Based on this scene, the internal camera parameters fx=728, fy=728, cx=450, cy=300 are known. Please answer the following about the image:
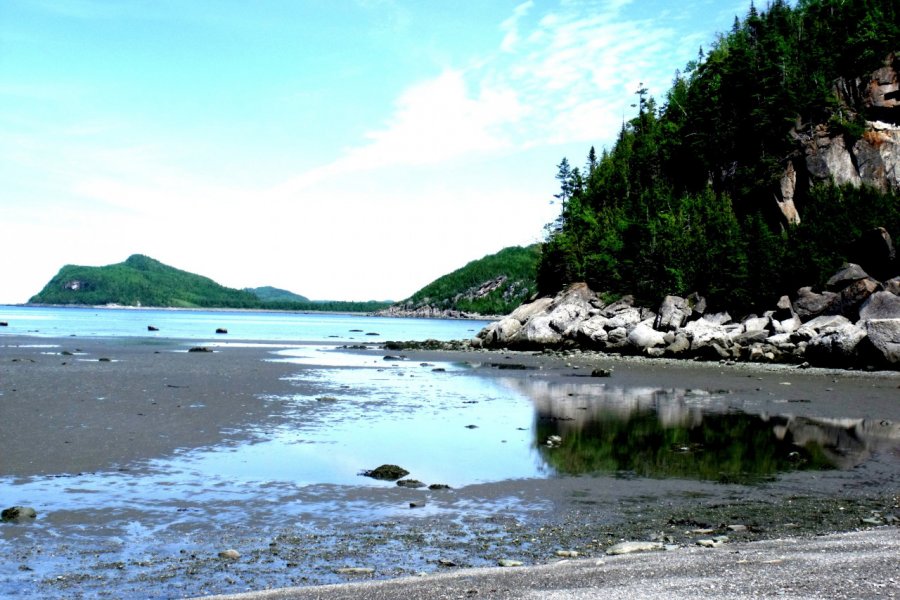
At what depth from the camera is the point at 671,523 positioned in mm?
12594

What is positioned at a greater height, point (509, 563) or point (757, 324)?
point (757, 324)

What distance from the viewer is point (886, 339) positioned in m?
44.3

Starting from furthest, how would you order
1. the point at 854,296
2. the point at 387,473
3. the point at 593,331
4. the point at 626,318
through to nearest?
the point at 626,318 → the point at 593,331 → the point at 854,296 → the point at 387,473

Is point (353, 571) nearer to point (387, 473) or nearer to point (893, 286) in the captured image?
point (387, 473)

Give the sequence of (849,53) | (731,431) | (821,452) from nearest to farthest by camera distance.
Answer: (821,452), (731,431), (849,53)

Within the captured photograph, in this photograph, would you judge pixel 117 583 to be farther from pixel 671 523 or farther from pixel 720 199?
pixel 720 199

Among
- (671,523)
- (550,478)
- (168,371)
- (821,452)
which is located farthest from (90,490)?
(168,371)

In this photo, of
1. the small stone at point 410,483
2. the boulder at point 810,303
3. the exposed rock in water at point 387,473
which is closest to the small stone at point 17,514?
the exposed rock in water at point 387,473

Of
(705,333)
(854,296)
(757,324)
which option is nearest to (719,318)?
(757,324)

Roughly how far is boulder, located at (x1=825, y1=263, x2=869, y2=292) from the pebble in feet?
173

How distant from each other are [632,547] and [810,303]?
54118 mm

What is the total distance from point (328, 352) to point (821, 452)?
164 ft

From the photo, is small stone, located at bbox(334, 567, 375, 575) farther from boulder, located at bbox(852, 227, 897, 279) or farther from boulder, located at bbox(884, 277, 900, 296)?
boulder, located at bbox(852, 227, 897, 279)

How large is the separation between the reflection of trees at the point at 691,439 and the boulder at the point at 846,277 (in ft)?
109
